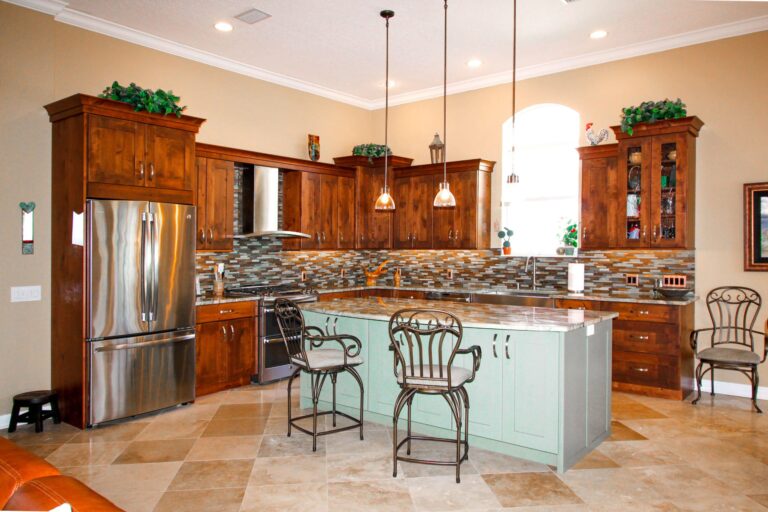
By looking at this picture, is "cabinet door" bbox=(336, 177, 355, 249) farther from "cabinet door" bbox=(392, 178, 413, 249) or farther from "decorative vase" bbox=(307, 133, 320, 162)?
"cabinet door" bbox=(392, 178, 413, 249)

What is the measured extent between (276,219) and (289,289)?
86 cm

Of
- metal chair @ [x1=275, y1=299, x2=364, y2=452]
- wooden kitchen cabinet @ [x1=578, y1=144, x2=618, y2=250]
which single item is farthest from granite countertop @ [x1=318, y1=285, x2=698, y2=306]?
metal chair @ [x1=275, y1=299, x2=364, y2=452]

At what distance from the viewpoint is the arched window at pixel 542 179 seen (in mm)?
6500

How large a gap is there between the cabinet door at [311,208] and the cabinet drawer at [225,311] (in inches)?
49.8

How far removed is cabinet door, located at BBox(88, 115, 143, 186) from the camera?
4.37 metres

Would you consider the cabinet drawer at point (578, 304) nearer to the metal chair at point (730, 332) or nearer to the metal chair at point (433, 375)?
the metal chair at point (730, 332)

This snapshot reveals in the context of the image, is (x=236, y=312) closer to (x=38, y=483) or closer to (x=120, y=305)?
(x=120, y=305)

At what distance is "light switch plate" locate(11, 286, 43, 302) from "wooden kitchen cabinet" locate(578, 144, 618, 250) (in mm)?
5242

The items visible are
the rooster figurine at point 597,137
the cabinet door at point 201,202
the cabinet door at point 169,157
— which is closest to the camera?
the cabinet door at point 169,157

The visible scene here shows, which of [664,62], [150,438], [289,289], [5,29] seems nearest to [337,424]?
[150,438]

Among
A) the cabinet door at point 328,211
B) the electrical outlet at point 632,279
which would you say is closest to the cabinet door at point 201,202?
the cabinet door at point 328,211

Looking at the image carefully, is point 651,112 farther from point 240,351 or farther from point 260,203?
point 240,351

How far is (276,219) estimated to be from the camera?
20.4 ft

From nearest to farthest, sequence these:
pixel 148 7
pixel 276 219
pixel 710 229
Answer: pixel 148 7 → pixel 710 229 → pixel 276 219
